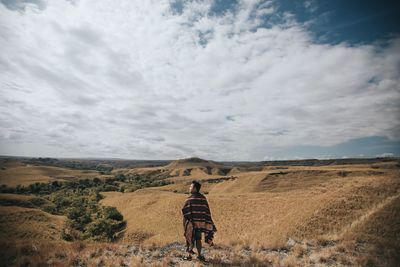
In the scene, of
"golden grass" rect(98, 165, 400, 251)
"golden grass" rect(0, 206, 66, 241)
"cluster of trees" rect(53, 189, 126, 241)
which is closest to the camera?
"golden grass" rect(98, 165, 400, 251)

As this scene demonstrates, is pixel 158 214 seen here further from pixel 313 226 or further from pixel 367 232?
pixel 367 232

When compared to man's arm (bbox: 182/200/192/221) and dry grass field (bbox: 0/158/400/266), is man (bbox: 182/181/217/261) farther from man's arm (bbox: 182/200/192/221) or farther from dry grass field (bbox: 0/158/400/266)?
dry grass field (bbox: 0/158/400/266)

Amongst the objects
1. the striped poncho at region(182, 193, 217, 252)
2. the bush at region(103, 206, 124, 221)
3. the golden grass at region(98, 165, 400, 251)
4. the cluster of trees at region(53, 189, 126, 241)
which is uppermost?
the striped poncho at region(182, 193, 217, 252)

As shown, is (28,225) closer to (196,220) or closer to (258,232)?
(258,232)

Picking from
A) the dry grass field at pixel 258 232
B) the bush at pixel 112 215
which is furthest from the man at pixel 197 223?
the bush at pixel 112 215

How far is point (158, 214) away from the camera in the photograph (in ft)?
96.6

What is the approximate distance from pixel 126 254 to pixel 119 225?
895 inches

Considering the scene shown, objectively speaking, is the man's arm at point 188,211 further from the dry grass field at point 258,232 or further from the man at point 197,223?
the dry grass field at point 258,232

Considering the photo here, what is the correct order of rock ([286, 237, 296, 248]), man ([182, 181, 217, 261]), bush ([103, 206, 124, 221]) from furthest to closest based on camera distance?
bush ([103, 206, 124, 221])
rock ([286, 237, 296, 248])
man ([182, 181, 217, 261])

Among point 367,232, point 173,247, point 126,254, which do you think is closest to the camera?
point 126,254

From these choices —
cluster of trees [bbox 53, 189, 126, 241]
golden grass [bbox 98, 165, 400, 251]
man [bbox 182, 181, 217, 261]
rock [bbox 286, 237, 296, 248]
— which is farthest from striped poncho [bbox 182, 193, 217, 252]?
cluster of trees [bbox 53, 189, 126, 241]

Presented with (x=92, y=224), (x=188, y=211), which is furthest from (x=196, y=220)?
(x=92, y=224)

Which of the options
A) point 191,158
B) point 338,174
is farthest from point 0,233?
point 191,158

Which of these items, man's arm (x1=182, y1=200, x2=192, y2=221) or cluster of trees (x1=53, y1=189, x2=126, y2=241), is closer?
man's arm (x1=182, y1=200, x2=192, y2=221)
